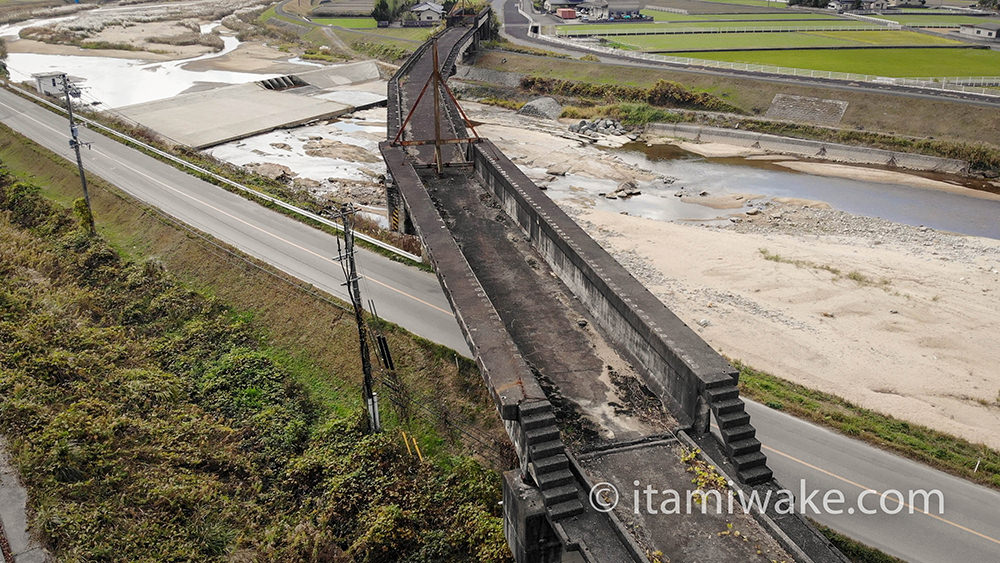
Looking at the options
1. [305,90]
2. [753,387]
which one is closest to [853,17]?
[305,90]

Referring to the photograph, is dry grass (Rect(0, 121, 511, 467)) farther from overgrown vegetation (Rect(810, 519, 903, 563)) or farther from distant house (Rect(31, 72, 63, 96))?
distant house (Rect(31, 72, 63, 96))

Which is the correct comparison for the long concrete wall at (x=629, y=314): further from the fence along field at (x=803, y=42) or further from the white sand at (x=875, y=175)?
the fence along field at (x=803, y=42)

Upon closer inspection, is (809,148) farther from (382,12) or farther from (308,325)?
(382,12)

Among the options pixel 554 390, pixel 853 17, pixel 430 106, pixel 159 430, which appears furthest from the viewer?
pixel 853 17

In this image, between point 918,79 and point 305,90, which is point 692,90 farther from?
point 305,90

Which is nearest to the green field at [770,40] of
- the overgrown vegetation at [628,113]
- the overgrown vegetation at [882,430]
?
the overgrown vegetation at [628,113]

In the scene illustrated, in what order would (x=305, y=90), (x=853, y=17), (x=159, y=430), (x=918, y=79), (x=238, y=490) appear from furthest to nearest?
(x=853, y=17)
(x=305, y=90)
(x=918, y=79)
(x=159, y=430)
(x=238, y=490)

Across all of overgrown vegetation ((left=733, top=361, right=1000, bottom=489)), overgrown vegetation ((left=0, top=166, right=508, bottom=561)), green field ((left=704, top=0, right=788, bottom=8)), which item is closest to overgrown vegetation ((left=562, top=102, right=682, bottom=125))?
overgrown vegetation ((left=733, top=361, right=1000, bottom=489))
